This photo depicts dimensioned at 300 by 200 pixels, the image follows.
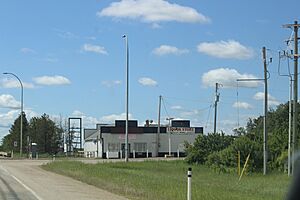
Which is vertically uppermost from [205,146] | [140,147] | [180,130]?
[180,130]

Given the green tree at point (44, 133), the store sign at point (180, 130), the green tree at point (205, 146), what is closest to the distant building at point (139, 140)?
the store sign at point (180, 130)

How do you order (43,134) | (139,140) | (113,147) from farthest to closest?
1. (43,134)
2. (139,140)
3. (113,147)

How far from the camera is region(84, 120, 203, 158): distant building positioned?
3681 inches

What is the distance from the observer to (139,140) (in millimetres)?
95938

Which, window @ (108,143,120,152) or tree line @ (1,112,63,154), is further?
tree line @ (1,112,63,154)

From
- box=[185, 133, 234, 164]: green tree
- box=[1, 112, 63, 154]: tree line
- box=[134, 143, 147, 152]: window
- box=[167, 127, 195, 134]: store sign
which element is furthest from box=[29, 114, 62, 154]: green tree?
box=[185, 133, 234, 164]: green tree

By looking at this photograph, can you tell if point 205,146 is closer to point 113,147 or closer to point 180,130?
point 113,147

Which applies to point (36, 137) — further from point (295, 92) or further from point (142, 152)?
point (295, 92)

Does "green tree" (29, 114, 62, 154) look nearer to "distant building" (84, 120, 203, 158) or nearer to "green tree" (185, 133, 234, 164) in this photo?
"distant building" (84, 120, 203, 158)

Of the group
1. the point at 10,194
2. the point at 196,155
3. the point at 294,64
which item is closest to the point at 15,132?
the point at 196,155

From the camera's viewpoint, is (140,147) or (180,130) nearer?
(140,147)

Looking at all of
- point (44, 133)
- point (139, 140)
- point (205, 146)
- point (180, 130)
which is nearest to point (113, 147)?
point (139, 140)

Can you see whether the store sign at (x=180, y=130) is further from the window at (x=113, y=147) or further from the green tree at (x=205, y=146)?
the green tree at (x=205, y=146)

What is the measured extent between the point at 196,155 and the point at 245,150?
935 centimetres
